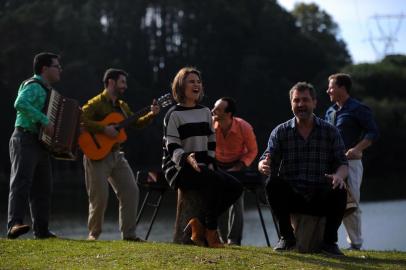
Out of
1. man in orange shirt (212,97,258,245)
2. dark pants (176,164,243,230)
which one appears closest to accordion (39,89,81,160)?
dark pants (176,164,243,230)

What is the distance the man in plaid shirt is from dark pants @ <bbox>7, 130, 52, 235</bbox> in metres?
2.92

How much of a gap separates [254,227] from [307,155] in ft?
57.3

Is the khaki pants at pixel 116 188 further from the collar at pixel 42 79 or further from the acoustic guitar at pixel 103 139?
the collar at pixel 42 79

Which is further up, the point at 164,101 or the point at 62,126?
the point at 164,101

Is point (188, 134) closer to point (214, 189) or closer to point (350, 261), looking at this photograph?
point (214, 189)

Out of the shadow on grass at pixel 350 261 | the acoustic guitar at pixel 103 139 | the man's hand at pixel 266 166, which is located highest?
the acoustic guitar at pixel 103 139

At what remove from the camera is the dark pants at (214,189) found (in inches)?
333

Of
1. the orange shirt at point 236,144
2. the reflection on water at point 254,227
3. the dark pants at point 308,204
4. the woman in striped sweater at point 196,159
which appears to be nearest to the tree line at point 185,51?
the reflection on water at point 254,227

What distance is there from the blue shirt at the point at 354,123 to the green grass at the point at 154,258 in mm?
2359

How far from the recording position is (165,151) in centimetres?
901

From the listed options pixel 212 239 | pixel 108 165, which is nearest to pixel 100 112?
pixel 108 165

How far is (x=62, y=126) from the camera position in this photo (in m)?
9.61

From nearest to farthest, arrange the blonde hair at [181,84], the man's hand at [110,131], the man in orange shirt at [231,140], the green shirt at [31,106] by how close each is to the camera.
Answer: the blonde hair at [181,84], the green shirt at [31,106], the man's hand at [110,131], the man in orange shirt at [231,140]

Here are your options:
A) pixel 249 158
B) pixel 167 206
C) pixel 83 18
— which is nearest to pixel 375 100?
pixel 83 18
